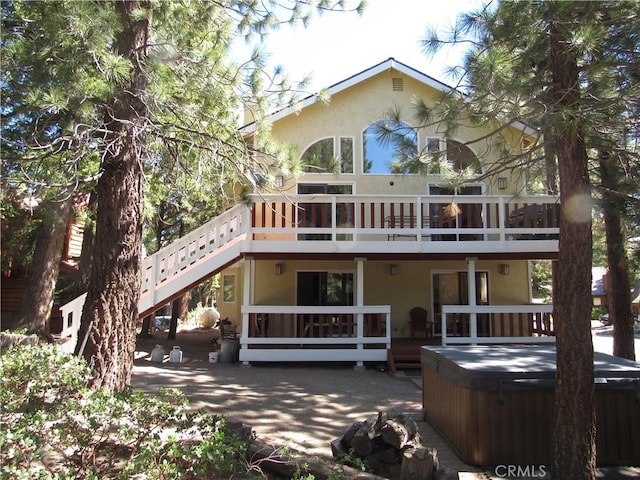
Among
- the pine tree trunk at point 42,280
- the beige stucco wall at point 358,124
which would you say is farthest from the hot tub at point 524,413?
the pine tree trunk at point 42,280

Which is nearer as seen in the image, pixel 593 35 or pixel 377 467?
pixel 593 35

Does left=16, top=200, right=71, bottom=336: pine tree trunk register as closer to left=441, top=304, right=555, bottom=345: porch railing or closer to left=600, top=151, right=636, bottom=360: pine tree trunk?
left=441, top=304, right=555, bottom=345: porch railing

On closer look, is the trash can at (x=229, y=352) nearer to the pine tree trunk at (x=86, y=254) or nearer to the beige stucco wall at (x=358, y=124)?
the pine tree trunk at (x=86, y=254)

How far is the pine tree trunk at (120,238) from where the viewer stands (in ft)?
16.1

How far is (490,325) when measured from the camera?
1084 cm

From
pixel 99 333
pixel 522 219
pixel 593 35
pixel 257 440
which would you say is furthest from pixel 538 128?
pixel 522 219

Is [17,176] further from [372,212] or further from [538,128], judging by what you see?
[372,212]

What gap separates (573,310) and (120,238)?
463 cm

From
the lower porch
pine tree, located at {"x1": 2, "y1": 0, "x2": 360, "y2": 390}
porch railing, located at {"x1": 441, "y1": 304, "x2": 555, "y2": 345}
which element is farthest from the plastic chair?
pine tree, located at {"x1": 2, "y1": 0, "x2": 360, "y2": 390}

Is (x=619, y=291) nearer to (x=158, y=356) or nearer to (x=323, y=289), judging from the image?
(x=323, y=289)

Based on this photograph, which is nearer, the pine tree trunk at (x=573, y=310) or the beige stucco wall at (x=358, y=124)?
the pine tree trunk at (x=573, y=310)

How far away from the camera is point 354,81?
12.8 metres

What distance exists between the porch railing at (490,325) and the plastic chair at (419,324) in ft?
2.56

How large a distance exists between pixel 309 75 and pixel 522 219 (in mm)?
7162
